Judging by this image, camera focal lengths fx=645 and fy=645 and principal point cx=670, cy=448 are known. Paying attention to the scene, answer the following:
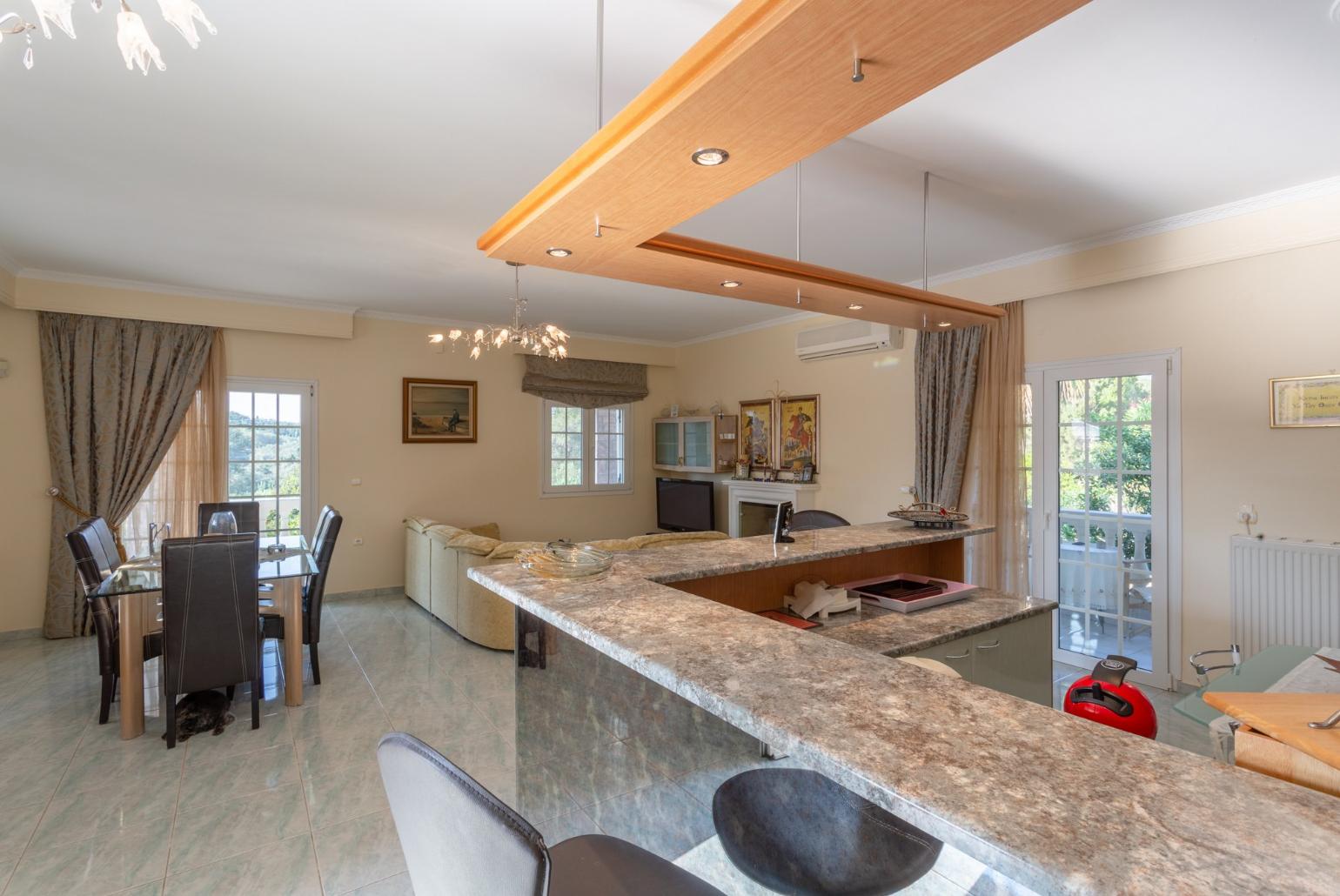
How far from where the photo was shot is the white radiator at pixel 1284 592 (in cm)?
303

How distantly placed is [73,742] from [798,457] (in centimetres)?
505

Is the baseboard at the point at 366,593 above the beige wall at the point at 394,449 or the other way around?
the other way around

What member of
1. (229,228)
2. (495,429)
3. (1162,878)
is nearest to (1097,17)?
(1162,878)

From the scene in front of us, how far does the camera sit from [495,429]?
656 cm

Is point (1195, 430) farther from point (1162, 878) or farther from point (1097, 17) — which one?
point (1162, 878)

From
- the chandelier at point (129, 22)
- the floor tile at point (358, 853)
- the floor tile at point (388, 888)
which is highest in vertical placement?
the chandelier at point (129, 22)

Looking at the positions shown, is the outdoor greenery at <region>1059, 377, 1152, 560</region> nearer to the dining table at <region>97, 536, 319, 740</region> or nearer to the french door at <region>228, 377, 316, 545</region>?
the dining table at <region>97, 536, 319, 740</region>

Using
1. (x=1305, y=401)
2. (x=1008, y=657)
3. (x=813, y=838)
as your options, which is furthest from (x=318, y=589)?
(x=1305, y=401)

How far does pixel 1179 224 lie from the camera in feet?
11.3

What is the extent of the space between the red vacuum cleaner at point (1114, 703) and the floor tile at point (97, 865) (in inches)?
116

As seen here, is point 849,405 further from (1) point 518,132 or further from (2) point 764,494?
(1) point 518,132

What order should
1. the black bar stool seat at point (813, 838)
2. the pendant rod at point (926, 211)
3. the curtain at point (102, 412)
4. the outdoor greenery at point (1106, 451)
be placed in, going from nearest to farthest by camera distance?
the black bar stool seat at point (813, 838) < the pendant rod at point (926, 211) < the outdoor greenery at point (1106, 451) < the curtain at point (102, 412)

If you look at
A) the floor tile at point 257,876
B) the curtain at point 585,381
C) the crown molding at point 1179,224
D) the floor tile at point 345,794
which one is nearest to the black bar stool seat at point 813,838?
the floor tile at point 257,876

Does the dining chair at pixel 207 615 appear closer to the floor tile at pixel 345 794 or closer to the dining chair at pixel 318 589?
the dining chair at pixel 318 589
